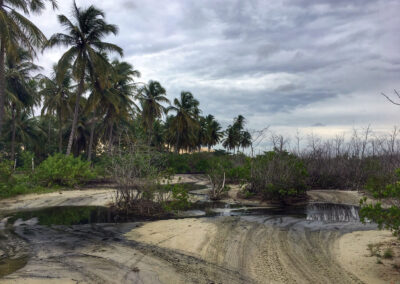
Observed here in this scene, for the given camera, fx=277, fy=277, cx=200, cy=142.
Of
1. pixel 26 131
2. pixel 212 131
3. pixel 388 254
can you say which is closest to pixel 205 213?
pixel 388 254

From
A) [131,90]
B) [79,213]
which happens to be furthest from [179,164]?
[79,213]

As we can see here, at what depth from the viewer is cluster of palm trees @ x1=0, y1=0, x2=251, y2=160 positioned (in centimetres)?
1338

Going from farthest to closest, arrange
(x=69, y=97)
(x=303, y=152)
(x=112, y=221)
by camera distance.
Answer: (x=69, y=97) → (x=303, y=152) → (x=112, y=221)

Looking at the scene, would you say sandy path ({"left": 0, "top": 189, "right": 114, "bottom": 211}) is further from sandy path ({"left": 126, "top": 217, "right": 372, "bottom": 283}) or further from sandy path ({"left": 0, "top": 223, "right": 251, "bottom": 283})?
sandy path ({"left": 0, "top": 223, "right": 251, "bottom": 283})

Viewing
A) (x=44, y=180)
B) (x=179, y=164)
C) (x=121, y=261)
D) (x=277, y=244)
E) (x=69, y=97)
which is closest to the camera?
(x=121, y=261)

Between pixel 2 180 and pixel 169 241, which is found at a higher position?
pixel 2 180

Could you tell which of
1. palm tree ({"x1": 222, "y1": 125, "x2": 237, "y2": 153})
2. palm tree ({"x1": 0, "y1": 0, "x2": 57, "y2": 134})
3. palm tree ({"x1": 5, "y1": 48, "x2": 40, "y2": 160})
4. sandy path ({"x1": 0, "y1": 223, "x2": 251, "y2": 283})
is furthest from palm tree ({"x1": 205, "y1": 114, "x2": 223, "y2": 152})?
sandy path ({"x1": 0, "y1": 223, "x2": 251, "y2": 283})

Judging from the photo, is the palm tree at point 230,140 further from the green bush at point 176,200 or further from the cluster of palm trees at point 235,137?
the green bush at point 176,200

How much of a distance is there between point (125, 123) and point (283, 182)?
95.8ft

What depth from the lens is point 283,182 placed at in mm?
12344

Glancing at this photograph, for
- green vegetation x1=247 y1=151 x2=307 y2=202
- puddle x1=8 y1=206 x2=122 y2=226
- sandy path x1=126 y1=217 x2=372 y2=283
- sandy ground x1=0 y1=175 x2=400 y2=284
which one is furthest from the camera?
green vegetation x1=247 y1=151 x2=307 y2=202

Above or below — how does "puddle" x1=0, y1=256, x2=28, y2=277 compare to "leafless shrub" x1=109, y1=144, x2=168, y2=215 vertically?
below

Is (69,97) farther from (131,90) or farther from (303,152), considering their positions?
(303,152)

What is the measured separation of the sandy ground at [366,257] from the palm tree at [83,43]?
17803 mm
